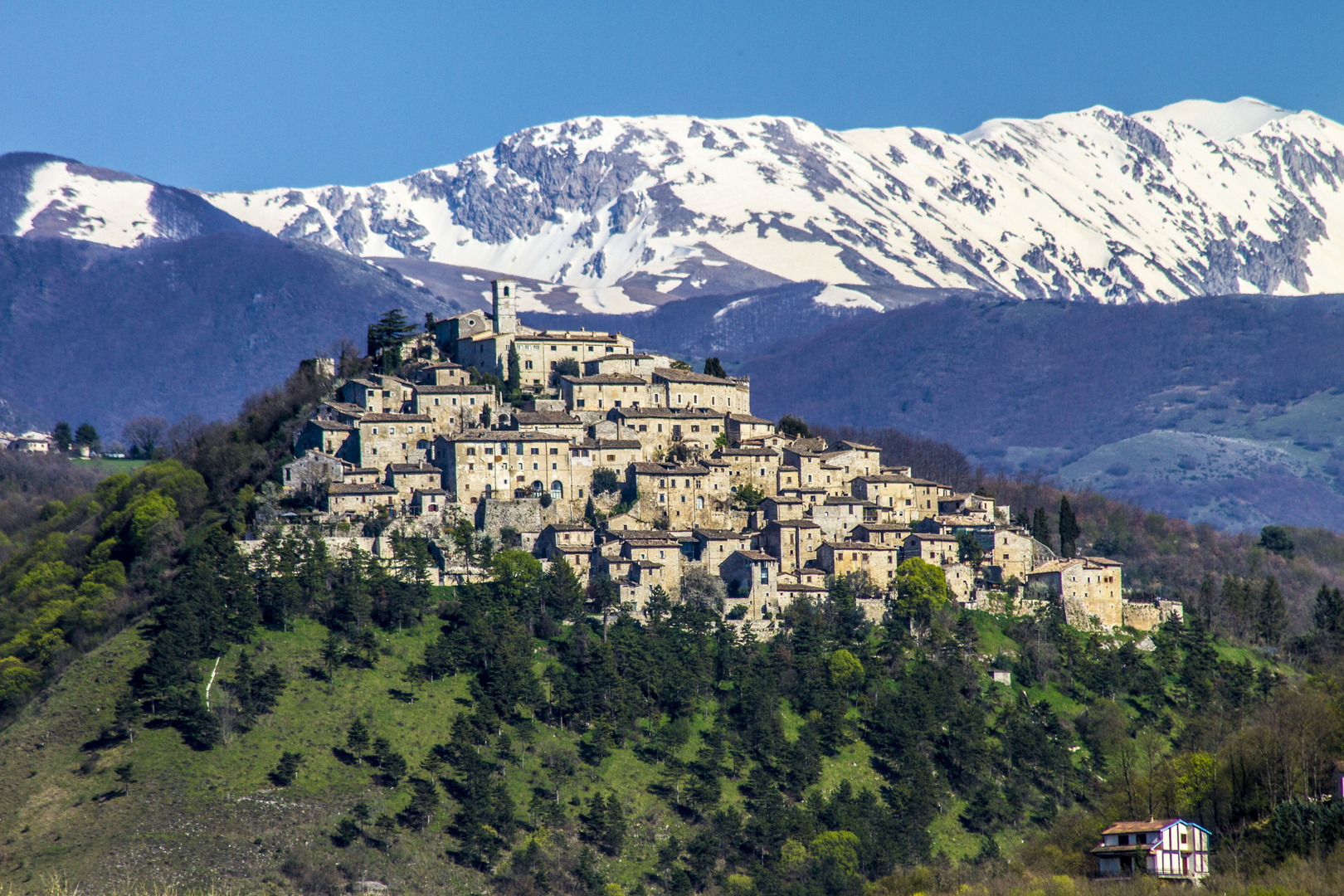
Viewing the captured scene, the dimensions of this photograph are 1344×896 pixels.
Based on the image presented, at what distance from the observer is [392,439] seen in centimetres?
10362

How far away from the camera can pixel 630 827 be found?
274ft

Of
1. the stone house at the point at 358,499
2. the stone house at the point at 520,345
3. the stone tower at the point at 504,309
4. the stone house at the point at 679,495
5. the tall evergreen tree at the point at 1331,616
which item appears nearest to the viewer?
the stone house at the point at 358,499

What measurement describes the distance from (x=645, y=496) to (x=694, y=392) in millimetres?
14902

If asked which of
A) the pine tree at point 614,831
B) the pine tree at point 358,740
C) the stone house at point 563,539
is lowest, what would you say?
the pine tree at point 614,831

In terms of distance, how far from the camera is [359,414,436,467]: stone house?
102688 mm

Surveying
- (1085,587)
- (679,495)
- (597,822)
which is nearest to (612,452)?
(679,495)

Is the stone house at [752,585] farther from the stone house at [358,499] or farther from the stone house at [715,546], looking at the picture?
the stone house at [358,499]

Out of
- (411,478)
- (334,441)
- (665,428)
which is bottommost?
(411,478)

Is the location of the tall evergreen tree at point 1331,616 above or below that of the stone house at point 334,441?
below

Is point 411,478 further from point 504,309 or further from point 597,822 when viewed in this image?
point 597,822

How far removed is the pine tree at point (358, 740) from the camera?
83000 millimetres

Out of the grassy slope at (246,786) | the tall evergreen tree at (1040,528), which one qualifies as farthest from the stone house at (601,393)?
the tall evergreen tree at (1040,528)

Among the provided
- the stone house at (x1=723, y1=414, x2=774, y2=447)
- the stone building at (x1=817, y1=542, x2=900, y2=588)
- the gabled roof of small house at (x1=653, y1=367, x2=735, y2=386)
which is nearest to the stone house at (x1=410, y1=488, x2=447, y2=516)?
the gabled roof of small house at (x1=653, y1=367, x2=735, y2=386)

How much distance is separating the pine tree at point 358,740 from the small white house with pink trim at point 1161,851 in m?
36.8
